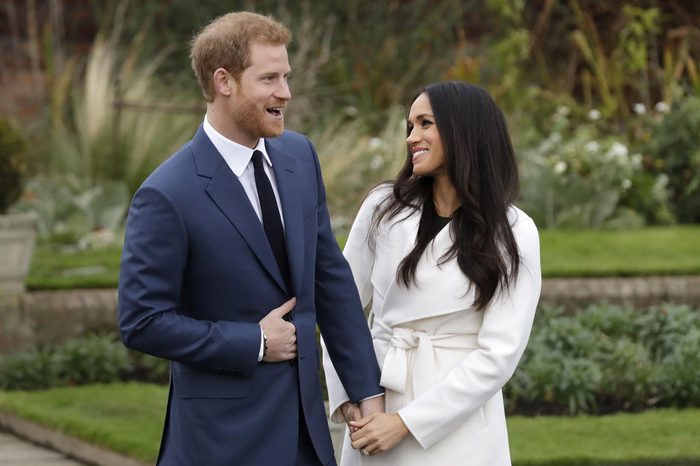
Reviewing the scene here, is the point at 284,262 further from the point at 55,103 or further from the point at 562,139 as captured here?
the point at 55,103

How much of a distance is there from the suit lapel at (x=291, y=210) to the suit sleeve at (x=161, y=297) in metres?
0.24

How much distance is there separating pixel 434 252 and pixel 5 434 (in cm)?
412

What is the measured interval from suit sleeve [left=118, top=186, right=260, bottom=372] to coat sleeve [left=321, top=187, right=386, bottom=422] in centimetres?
48

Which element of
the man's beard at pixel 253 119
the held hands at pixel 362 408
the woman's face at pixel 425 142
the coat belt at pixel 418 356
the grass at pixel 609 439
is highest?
the man's beard at pixel 253 119

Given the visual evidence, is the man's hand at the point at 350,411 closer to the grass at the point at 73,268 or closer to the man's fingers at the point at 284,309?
the man's fingers at the point at 284,309

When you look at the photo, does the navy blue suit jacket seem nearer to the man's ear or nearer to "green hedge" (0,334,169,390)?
the man's ear

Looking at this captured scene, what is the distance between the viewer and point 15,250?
840 cm

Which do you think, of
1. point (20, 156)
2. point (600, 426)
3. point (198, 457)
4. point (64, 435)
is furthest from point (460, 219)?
point (20, 156)

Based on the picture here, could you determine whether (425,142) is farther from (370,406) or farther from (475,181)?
→ (370,406)

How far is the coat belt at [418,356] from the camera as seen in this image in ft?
12.1

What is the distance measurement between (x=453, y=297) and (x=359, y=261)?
0.38m

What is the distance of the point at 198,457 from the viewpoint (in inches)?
137

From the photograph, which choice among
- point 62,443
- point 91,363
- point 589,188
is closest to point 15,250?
point 91,363

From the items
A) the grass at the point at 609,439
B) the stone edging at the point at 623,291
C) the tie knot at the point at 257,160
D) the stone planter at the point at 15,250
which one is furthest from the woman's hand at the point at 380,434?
the stone planter at the point at 15,250
